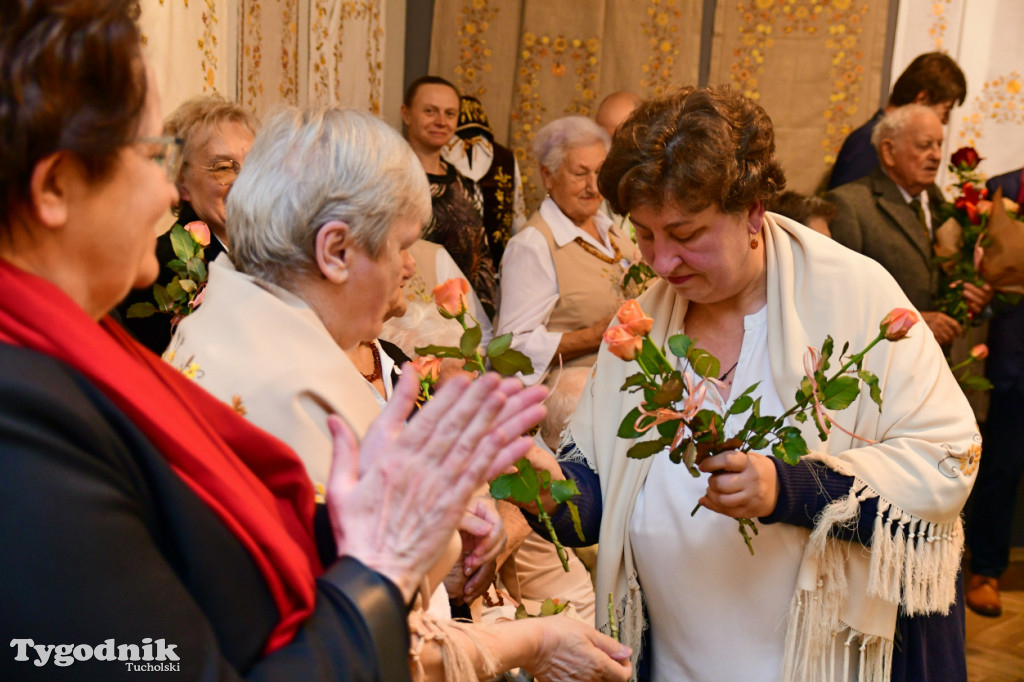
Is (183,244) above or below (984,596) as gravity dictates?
above

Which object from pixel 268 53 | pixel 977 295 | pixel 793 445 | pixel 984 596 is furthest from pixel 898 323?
pixel 984 596

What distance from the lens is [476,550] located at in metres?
1.55

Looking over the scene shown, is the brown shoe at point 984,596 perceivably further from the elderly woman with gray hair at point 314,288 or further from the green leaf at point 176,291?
the green leaf at point 176,291

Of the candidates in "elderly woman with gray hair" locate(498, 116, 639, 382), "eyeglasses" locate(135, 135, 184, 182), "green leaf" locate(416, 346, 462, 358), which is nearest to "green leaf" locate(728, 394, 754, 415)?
"green leaf" locate(416, 346, 462, 358)

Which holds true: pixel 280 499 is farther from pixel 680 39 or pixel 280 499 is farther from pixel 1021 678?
pixel 680 39

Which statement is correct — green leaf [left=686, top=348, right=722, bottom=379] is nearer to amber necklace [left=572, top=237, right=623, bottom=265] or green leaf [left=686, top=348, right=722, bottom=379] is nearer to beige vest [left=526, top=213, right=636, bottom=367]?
beige vest [left=526, top=213, right=636, bottom=367]

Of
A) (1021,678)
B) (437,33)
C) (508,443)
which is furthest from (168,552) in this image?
(437,33)

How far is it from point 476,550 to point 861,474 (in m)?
0.69

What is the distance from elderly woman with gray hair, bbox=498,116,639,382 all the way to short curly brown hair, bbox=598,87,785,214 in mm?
1833

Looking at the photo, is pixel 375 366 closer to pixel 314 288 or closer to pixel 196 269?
pixel 196 269

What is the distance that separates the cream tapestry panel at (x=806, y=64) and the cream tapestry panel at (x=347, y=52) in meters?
1.99

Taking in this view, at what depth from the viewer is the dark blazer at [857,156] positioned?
477 cm

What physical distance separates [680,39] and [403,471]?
497 cm

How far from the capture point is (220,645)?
2.68ft
